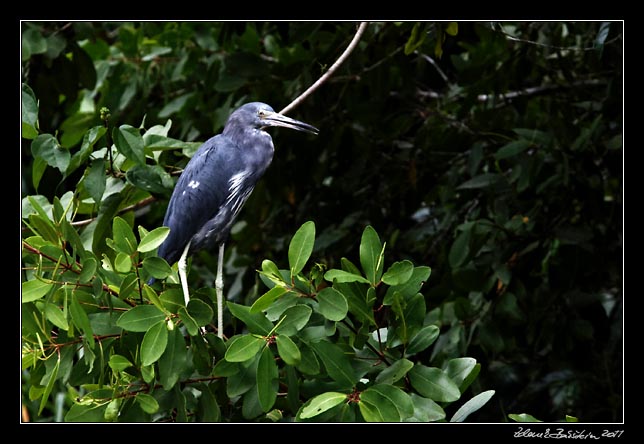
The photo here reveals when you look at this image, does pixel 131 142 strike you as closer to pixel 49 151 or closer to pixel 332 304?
pixel 49 151

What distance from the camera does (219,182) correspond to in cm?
261

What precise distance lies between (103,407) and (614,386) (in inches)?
113

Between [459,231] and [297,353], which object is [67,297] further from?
[459,231]

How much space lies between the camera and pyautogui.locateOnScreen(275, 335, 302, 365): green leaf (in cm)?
226

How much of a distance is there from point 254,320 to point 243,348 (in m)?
0.08

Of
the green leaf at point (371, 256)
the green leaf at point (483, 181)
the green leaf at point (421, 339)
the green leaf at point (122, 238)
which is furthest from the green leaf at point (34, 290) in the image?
the green leaf at point (483, 181)

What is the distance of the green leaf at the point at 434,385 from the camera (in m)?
2.36

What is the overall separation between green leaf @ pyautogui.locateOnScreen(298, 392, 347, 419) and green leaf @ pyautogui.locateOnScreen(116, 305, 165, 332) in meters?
0.42

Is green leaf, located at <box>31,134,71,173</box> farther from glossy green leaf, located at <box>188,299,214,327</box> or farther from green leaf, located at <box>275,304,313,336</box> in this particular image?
green leaf, located at <box>275,304,313,336</box>

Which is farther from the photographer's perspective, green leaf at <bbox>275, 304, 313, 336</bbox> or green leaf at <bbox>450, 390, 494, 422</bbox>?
green leaf at <bbox>450, 390, 494, 422</bbox>

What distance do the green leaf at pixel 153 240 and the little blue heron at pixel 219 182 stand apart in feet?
0.85

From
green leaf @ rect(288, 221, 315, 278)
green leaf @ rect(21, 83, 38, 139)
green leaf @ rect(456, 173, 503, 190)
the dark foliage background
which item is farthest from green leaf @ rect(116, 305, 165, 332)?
green leaf @ rect(456, 173, 503, 190)

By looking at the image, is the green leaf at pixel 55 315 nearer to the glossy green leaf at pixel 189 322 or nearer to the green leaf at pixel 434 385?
the glossy green leaf at pixel 189 322

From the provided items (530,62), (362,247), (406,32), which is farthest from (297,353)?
(530,62)
